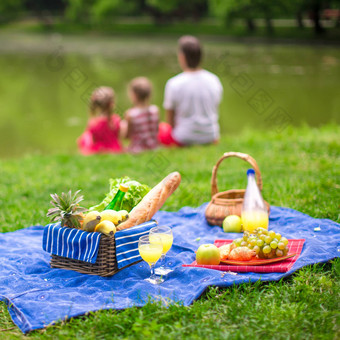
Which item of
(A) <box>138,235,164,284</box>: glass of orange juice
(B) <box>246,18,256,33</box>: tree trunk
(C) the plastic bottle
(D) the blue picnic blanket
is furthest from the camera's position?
(B) <box>246,18,256,33</box>: tree trunk

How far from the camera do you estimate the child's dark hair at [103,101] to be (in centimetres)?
698

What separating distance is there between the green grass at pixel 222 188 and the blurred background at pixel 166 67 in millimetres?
1813

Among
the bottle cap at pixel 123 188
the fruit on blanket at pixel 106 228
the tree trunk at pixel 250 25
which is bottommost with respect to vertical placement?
the fruit on blanket at pixel 106 228

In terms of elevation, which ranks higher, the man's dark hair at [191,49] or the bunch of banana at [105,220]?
the man's dark hair at [191,49]

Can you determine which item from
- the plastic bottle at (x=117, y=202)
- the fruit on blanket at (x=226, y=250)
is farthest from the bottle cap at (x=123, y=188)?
the fruit on blanket at (x=226, y=250)

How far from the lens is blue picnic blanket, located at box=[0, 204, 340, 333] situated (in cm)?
278

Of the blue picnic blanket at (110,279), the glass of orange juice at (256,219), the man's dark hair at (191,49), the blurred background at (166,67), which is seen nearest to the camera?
the blue picnic blanket at (110,279)

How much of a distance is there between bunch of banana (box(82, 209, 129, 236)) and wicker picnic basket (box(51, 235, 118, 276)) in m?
0.06

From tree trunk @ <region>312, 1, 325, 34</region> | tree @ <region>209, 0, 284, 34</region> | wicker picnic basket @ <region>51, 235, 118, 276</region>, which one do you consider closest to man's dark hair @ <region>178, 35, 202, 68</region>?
wicker picnic basket @ <region>51, 235, 118, 276</region>

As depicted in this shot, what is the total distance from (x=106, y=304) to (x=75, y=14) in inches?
1877

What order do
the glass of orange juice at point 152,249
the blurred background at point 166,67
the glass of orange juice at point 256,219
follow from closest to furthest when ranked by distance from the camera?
the glass of orange juice at point 152,249 → the glass of orange juice at point 256,219 → the blurred background at point 166,67

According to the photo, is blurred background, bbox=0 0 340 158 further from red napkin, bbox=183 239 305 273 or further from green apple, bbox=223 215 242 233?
red napkin, bbox=183 239 305 273

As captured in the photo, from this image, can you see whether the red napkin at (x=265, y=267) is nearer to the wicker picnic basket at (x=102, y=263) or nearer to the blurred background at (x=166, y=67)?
the wicker picnic basket at (x=102, y=263)

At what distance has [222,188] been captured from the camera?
5.16 metres
